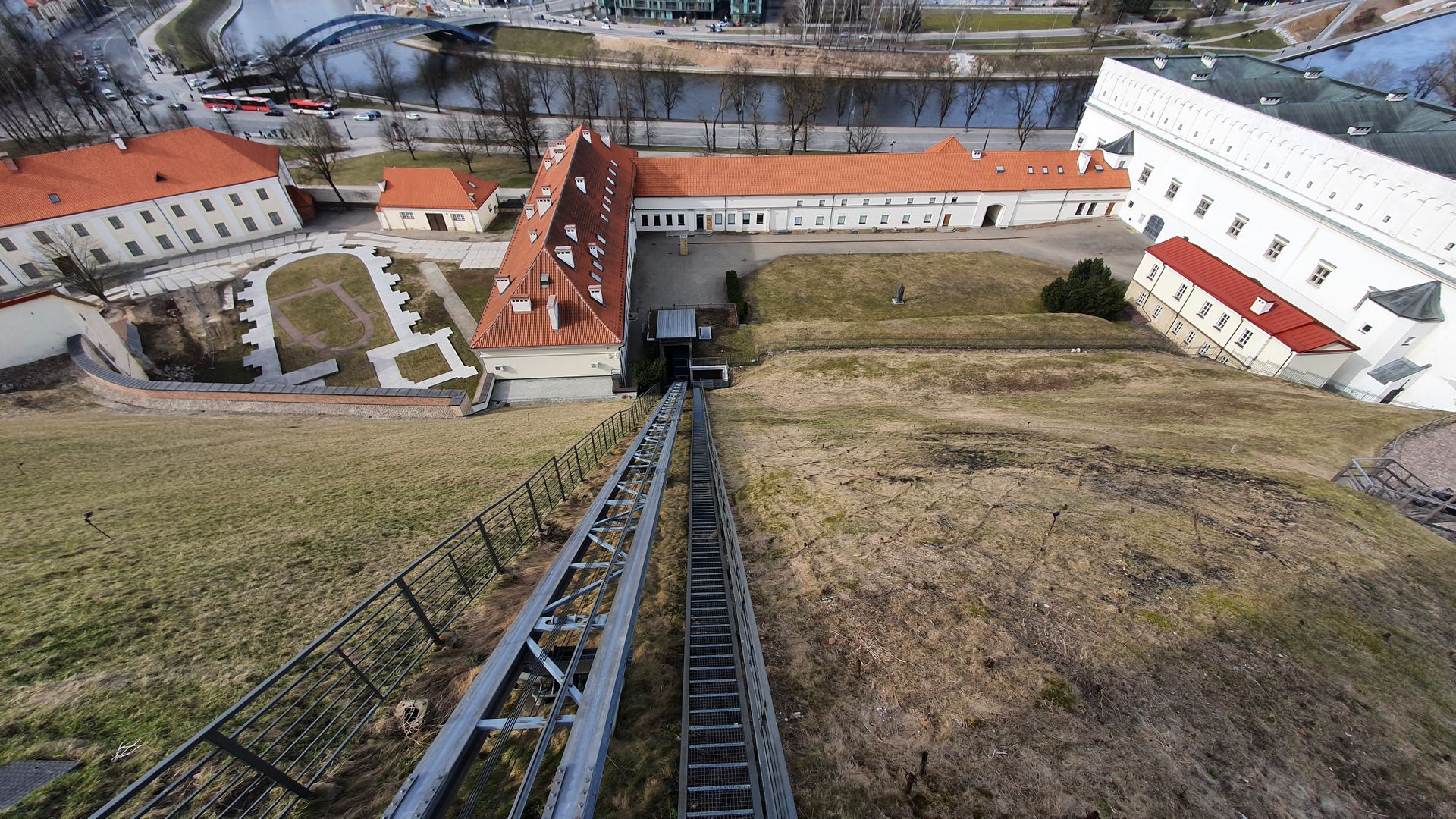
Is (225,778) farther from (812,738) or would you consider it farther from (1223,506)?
(1223,506)

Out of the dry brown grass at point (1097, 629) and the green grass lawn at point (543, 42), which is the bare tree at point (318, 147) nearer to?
the green grass lawn at point (543, 42)

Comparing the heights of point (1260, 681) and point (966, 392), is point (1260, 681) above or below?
above

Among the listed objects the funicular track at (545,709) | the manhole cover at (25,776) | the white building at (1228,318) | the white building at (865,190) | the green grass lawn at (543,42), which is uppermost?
the green grass lawn at (543,42)

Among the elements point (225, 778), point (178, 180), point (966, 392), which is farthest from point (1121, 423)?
point (178, 180)

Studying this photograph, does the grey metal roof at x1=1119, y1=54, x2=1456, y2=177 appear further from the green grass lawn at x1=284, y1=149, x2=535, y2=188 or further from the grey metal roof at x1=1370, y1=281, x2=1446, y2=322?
the green grass lawn at x1=284, y1=149, x2=535, y2=188

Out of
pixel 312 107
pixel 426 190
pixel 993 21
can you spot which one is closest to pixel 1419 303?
pixel 426 190

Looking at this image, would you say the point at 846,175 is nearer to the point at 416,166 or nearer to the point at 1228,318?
the point at 1228,318

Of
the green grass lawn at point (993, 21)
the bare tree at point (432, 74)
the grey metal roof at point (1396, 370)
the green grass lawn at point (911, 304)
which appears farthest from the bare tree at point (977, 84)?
the bare tree at point (432, 74)
